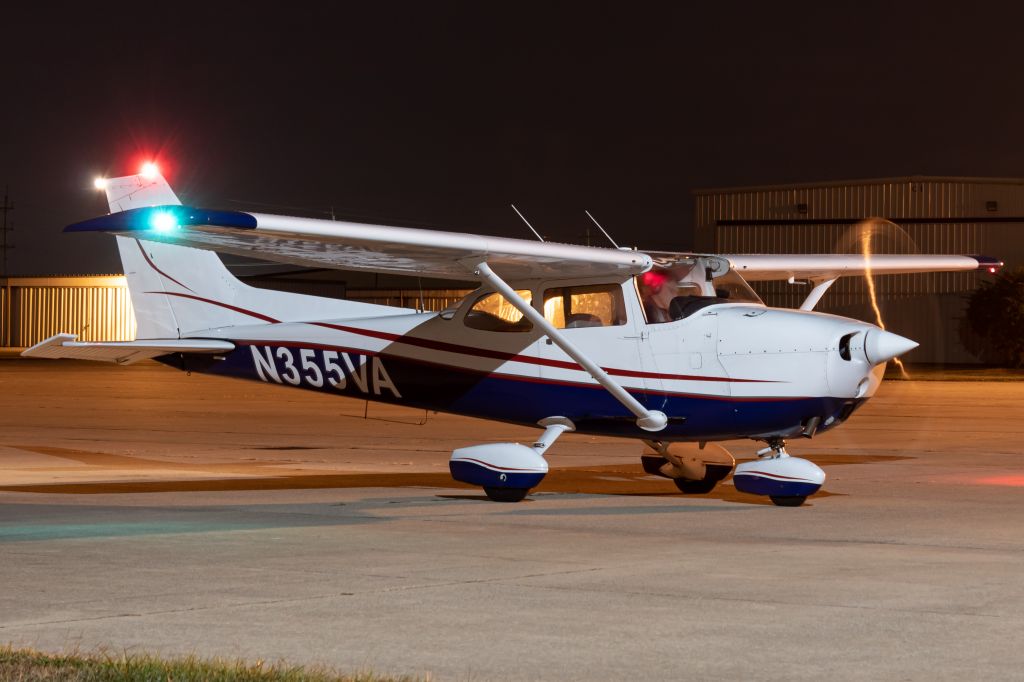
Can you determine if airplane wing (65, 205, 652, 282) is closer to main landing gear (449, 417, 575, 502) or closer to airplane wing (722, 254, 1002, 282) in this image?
main landing gear (449, 417, 575, 502)

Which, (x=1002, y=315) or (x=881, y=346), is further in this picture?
(x=1002, y=315)

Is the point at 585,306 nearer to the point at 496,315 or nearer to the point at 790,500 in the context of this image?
the point at 496,315

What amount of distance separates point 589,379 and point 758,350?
1.64 meters

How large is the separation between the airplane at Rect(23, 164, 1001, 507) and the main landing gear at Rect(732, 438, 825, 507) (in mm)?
14

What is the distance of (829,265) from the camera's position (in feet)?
50.4

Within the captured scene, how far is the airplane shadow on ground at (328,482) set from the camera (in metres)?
13.9

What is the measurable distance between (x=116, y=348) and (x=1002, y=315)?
170 feet

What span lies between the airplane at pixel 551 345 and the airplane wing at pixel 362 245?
2 cm

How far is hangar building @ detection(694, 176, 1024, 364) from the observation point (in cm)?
6606

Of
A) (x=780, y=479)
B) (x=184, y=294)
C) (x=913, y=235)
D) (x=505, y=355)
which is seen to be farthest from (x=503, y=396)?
(x=913, y=235)

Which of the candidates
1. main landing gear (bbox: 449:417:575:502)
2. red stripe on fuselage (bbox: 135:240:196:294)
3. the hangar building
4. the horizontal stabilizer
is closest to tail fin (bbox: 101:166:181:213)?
red stripe on fuselage (bbox: 135:240:196:294)

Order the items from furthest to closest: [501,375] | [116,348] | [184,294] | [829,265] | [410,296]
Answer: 1. [410,296]
2. [184,294]
3. [829,265]
4. [116,348]
5. [501,375]

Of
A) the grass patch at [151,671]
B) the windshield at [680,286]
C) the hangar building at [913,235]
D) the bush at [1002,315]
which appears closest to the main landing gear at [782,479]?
the windshield at [680,286]

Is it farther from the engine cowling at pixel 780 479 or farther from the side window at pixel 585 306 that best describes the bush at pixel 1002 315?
the engine cowling at pixel 780 479
